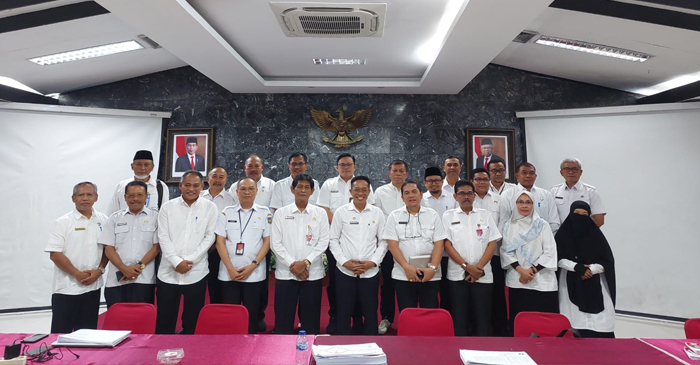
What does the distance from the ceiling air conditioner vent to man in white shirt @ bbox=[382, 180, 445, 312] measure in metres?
1.75

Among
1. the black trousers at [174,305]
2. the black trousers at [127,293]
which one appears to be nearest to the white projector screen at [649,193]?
the black trousers at [174,305]

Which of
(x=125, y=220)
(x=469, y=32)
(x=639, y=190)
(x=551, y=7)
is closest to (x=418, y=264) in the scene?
(x=469, y=32)

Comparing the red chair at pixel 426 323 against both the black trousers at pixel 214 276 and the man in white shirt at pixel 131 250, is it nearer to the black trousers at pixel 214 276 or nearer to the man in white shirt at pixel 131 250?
the black trousers at pixel 214 276

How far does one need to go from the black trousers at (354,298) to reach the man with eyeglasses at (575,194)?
2344mm

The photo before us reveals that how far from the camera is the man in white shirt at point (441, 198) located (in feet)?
12.7

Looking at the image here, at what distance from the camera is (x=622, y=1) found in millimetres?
3775

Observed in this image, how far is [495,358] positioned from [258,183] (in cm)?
363

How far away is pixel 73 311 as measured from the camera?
334cm

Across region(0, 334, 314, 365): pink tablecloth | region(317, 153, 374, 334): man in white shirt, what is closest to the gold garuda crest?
region(317, 153, 374, 334): man in white shirt

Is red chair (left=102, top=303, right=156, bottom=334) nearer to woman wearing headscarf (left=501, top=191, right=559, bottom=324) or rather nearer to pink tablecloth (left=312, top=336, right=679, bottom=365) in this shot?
pink tablecloth (left=312, top=336, right=679, bottom=365)

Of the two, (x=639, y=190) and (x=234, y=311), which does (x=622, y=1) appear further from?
(x=234, y=311)

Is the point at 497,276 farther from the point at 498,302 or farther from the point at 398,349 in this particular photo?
the point at 398,349

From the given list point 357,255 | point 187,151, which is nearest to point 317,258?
point 357,255

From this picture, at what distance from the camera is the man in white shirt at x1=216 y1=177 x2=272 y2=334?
11.6ft
